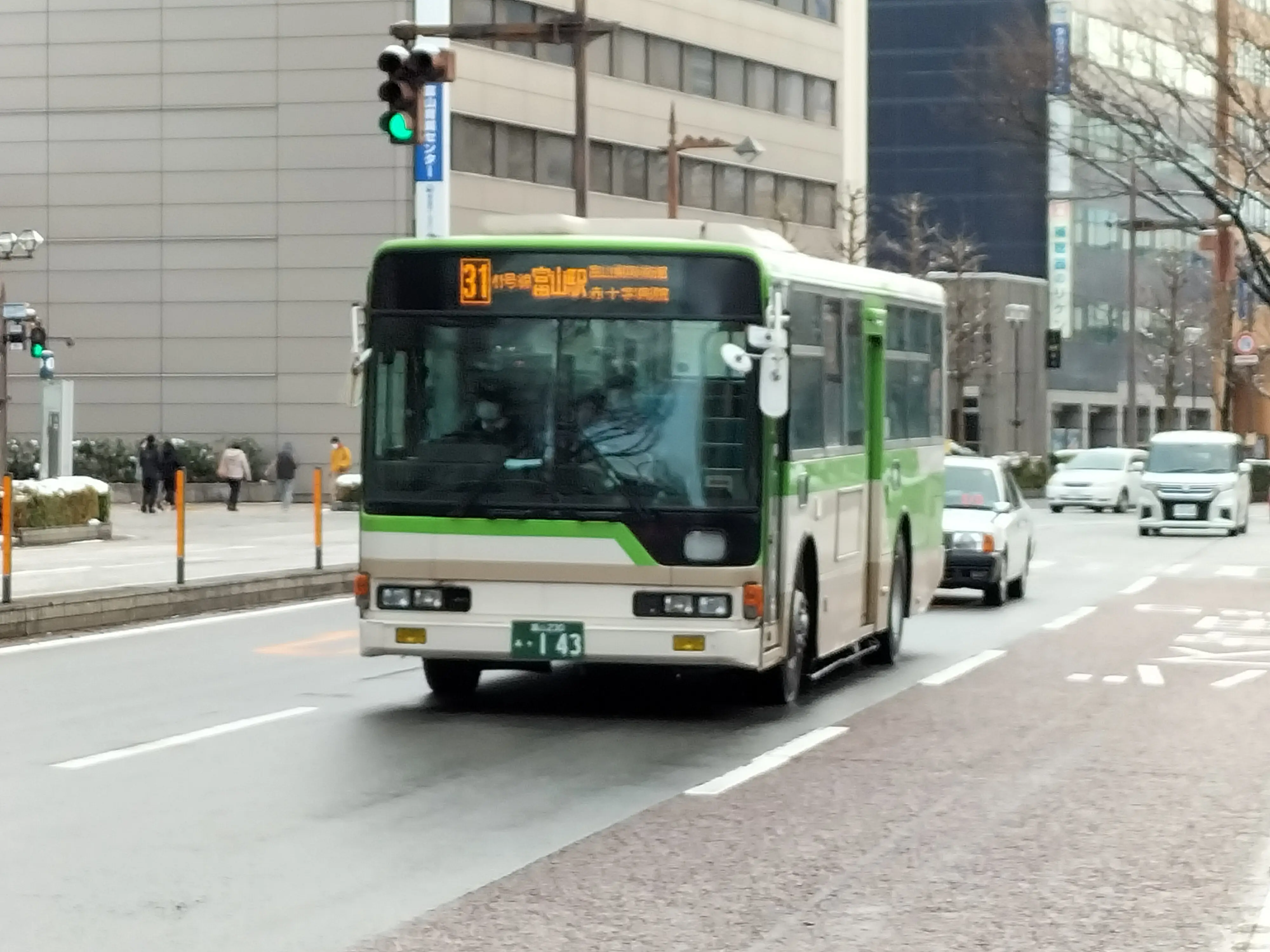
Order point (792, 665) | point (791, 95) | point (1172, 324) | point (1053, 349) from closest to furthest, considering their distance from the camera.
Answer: point (792, 665)
point (1053, 349)
point (791, 95)
point (1172, 324)

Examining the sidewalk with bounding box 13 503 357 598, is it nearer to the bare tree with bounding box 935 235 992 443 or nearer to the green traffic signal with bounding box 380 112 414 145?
the green traffic signal with bounding box 380 112 414 145

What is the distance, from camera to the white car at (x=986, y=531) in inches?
973

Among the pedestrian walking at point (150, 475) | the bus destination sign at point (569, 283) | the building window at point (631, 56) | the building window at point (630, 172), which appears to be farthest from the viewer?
the building window at point (630, 172)

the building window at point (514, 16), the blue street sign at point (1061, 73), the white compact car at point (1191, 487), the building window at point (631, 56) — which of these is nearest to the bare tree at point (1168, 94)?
the blue street sign at point (1061, 73)

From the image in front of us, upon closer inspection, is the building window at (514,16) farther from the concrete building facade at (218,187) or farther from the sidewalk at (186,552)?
the sidewalk at (186,552)

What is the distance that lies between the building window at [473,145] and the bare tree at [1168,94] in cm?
2869

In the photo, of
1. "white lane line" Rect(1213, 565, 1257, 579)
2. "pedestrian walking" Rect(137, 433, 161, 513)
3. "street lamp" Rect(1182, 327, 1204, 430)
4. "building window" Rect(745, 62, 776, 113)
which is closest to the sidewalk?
"pedestrian walking" Rect(137, 433, 161, 513)

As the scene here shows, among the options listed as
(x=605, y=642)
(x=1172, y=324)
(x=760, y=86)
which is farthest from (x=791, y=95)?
(x=605, y=642)

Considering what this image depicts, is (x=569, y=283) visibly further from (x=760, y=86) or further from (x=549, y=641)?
(x=760, y=86)

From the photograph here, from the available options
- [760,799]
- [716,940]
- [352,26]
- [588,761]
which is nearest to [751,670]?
[588,761]

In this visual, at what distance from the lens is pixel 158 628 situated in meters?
20.6

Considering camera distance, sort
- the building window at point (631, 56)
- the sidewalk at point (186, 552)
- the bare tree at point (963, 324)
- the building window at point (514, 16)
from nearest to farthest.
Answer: the sidewalk at point (186, 552), the building window at point (514, 16), the building window at point (631, 56), the bare tree at point (963, 324)

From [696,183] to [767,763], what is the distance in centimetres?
6509

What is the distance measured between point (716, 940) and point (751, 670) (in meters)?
6.92
